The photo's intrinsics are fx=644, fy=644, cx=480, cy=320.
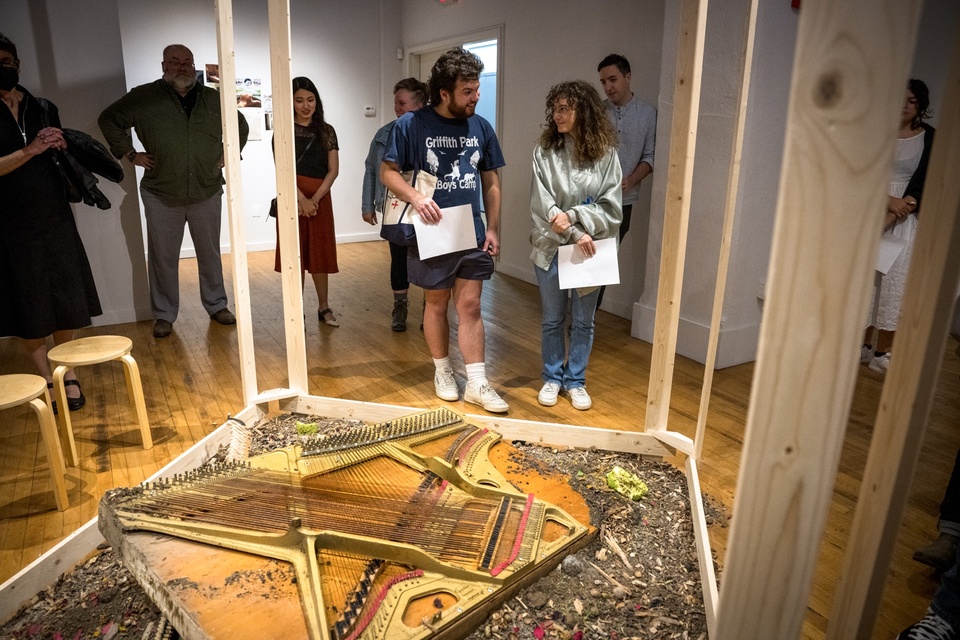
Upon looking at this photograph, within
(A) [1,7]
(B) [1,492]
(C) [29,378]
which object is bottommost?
(B) [1,492]

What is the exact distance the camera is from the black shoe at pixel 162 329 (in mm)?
4055

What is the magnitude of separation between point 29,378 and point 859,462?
314 cm

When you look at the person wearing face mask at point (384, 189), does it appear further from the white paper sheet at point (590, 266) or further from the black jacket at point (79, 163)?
the black jacket at point (79, 163)

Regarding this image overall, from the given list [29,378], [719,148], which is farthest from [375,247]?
[29,378]

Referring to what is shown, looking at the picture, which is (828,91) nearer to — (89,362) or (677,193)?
(677,193)

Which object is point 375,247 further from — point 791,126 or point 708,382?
point 791,126

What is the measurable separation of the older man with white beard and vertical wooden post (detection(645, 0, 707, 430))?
2962mm

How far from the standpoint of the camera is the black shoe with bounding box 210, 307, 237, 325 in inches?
171

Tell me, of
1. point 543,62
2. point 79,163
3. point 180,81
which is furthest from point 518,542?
point 543,62

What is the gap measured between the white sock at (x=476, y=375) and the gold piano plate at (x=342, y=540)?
0.79 m

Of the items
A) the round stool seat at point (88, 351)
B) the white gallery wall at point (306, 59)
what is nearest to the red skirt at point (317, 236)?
the round stool seat at point (88, 351)

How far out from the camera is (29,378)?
221 centimetres

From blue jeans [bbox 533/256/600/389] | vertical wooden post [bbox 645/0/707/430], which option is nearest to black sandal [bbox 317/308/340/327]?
blue jeans [bbox 533/256/600/389]

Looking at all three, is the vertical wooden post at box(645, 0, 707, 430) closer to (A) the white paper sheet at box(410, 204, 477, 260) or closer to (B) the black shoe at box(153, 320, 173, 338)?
(A) the white paper sheet at box(410, 204, 477, 260)
